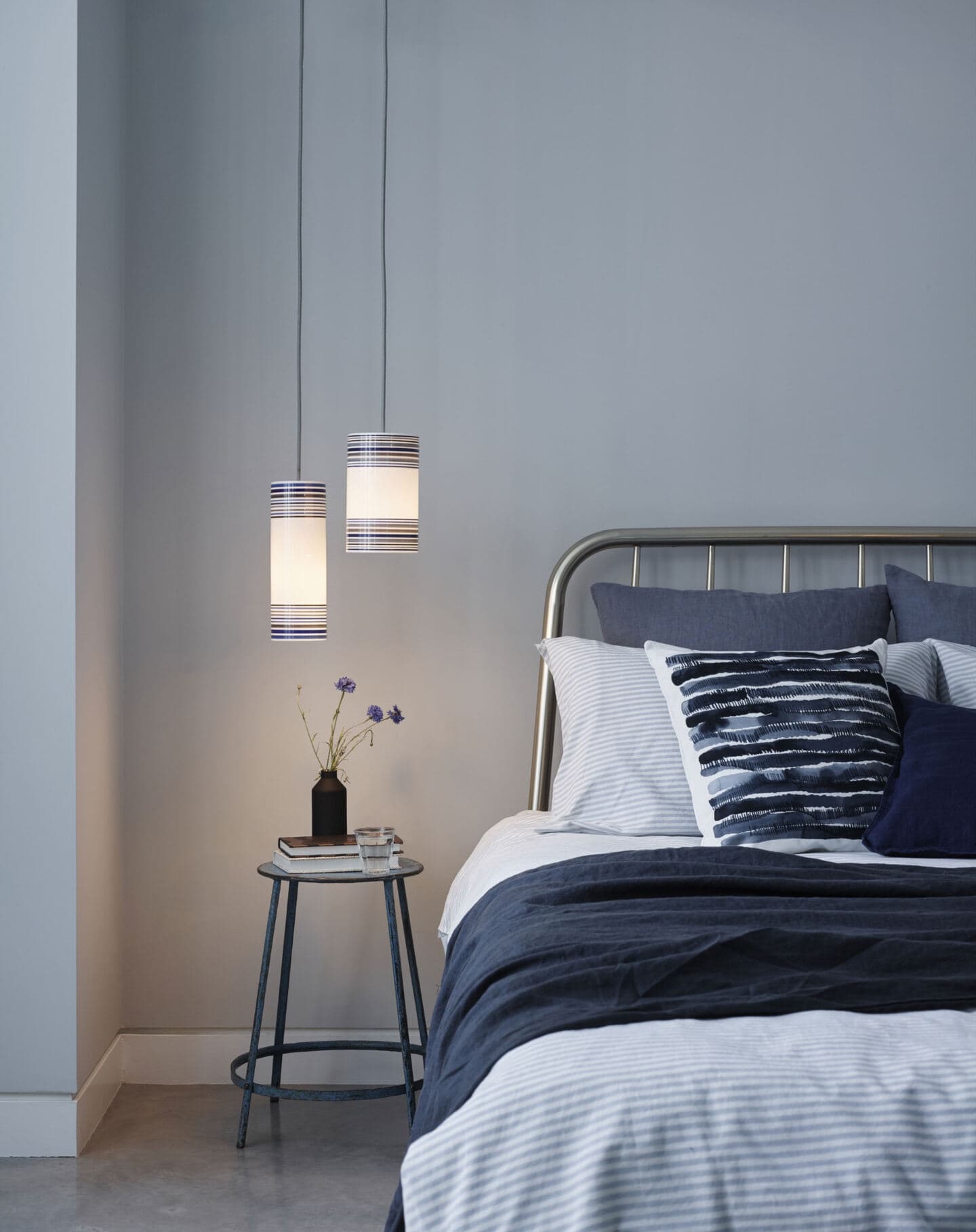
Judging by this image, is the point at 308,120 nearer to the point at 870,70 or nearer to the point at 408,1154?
the point at 870,70

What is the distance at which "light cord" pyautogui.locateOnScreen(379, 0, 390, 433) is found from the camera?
2.86m

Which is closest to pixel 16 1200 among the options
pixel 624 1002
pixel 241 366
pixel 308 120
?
pixel 624 1002

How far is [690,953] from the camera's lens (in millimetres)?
1315

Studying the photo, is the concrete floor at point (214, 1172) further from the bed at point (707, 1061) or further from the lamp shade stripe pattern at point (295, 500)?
the lamp shade stripe pattern at point (295, 500)

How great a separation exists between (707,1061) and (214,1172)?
5.24ft

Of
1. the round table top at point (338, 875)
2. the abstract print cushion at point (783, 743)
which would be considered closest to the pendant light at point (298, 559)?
the round table top at point (338, 875)

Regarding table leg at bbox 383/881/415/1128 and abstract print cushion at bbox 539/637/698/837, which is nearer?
abstract print cushion at bbox 539/637/698/837

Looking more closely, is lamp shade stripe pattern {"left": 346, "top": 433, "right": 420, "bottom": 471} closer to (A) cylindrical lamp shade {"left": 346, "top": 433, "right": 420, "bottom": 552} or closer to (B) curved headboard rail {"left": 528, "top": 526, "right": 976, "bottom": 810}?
(A) cylindrical lamp shade {"left": 346, "top": 433, "right": 420, "bottom": 552}

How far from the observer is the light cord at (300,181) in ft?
9.34

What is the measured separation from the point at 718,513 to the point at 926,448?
53cm

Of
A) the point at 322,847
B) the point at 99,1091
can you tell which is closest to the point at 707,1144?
the point at 322,847

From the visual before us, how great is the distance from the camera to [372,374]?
2.89 meters

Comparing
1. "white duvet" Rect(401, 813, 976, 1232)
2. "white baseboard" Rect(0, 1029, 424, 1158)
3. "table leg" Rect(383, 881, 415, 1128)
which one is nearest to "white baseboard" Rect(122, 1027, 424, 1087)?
"white baseboard" Rect(0, 1029, 424, 1158)

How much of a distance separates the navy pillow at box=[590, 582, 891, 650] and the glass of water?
2.17ft
